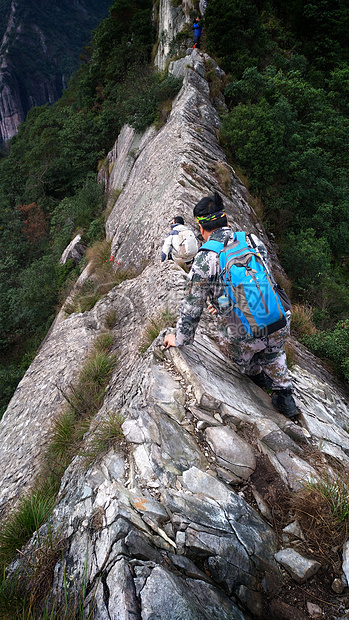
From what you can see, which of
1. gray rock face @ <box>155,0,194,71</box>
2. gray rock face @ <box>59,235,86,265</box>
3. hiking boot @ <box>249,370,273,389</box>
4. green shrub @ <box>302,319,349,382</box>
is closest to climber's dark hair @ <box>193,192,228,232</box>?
hiking boot @ <box>249,370,273,389</box>

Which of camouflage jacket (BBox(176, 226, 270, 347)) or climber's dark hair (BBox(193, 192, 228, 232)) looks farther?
climber's dark hair (BBox(193, 192, 228, 232))

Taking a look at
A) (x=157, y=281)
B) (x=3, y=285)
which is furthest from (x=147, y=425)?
(x=3, y=285)

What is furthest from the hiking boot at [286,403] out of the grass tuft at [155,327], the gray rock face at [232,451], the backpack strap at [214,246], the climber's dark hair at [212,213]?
the climber's dark hair at [212,213]

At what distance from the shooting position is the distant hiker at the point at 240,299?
8.05 ft

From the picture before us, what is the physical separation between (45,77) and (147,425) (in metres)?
109

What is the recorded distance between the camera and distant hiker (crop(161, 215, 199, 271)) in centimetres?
496

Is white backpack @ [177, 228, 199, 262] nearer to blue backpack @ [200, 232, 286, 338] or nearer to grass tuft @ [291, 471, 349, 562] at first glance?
blue backpack @ [200, 232, 286, 338]

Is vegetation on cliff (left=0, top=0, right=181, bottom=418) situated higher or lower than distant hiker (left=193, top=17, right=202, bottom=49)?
lower

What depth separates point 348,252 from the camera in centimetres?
1027

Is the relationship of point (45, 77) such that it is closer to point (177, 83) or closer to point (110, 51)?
point (110, 51)

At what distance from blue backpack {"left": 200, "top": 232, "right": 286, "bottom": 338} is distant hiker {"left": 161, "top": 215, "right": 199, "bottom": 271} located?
2.38 metres

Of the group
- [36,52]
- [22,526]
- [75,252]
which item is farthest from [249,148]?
[36,52]

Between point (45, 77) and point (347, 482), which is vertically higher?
point (45, 77)

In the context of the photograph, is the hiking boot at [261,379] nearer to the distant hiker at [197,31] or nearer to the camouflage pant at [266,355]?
the camouflage pant at [266,355]
